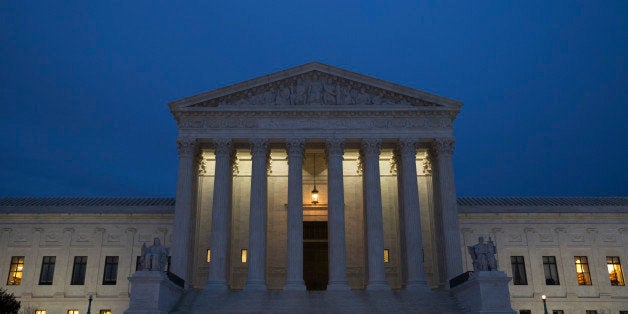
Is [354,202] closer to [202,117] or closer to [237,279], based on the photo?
[237,279]

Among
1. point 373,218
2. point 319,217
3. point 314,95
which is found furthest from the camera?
point 319,217

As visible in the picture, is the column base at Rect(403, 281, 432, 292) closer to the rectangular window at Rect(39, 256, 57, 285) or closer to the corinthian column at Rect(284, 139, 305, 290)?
the corinthian column at Rect(284, 139, 305, 290)

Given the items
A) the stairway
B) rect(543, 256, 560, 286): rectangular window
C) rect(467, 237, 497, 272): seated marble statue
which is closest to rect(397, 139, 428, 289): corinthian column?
the stairway

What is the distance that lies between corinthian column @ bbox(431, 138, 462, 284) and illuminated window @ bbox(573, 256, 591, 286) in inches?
495

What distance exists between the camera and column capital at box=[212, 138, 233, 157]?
123 ft

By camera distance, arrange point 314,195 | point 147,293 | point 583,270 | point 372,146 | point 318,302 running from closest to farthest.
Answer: point 147,293
point 318,302
point 372,146
point 583,270
point 314,195

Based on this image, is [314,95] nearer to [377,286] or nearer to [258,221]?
[258,221]

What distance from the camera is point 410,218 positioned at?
A: 36.6m

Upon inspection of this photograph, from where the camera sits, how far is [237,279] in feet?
131

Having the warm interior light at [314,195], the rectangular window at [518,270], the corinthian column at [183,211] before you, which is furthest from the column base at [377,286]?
the rectangular window at [518,270]

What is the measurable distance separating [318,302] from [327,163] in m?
10.5

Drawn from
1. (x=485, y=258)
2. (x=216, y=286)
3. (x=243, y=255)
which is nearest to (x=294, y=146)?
(x=243, y=255)

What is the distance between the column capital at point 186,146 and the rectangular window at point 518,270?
25626 mm

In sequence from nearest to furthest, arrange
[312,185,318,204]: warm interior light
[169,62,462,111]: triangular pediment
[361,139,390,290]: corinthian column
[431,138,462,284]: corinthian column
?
[361,139,390,290]: corinthian column → [431,138,462,284]: corinthian column → [169,62,462,111]: triangular pediment → [312,185,318,204]: warm interior light
